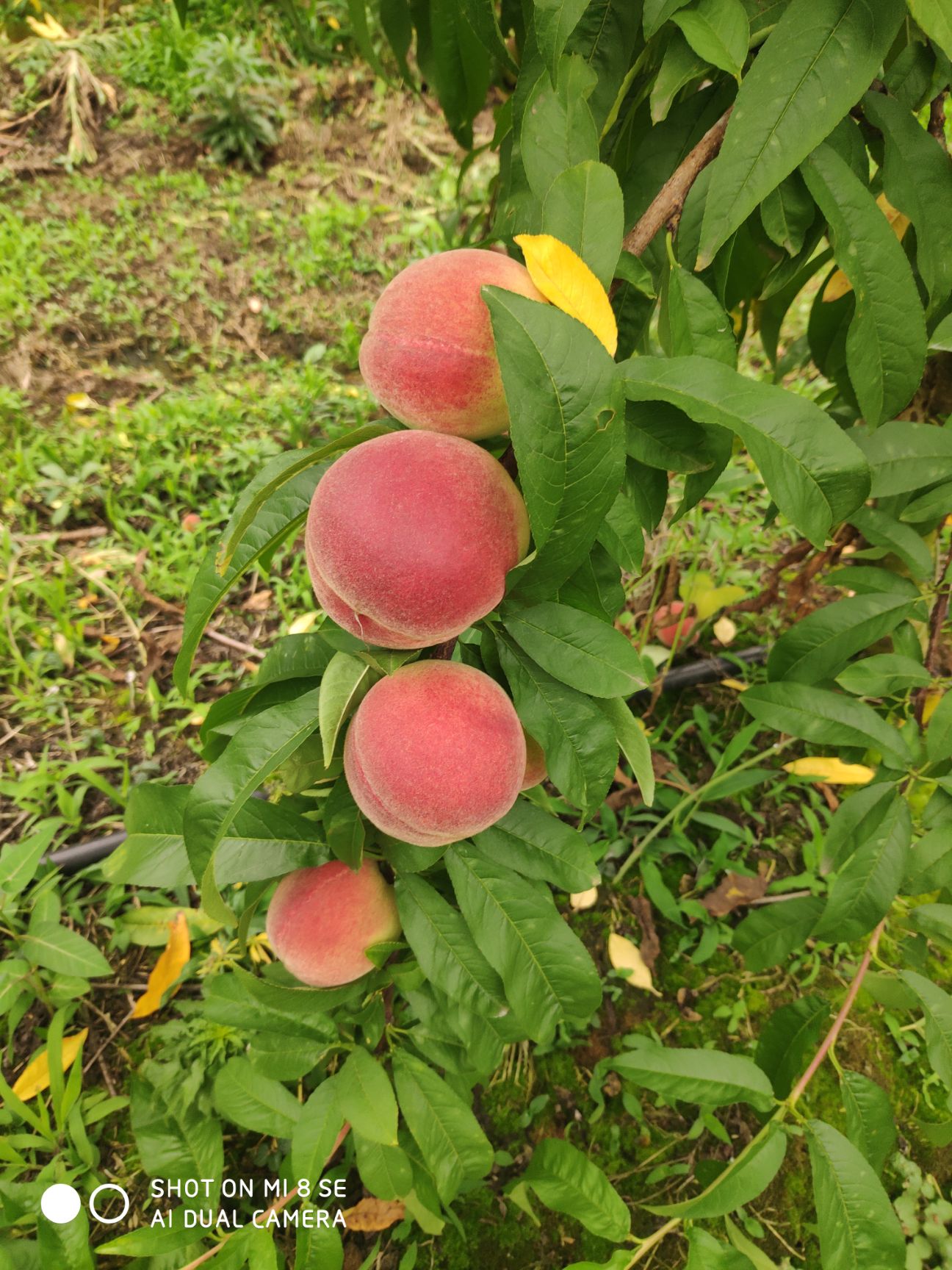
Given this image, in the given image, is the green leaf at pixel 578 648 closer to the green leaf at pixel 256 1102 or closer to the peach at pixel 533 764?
the peach at pixel 533 764

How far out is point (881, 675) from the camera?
3.65 ft

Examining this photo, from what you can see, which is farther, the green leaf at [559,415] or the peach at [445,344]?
the peach at [445,344]

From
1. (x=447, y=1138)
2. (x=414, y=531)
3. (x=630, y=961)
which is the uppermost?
(x=414, y=531)

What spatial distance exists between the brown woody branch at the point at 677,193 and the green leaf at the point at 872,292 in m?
0.11

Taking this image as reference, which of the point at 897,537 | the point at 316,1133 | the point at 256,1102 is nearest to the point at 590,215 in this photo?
the point at 897,537

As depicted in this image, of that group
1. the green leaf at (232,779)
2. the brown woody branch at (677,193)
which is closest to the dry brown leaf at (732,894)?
the green leaf at (232,779)

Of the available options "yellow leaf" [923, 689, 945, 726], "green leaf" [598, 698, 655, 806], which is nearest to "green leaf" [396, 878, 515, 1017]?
"green leaf" [598, 698, 655, 806]

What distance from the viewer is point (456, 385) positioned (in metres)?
0.71

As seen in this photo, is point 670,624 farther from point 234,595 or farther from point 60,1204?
point 60,1204

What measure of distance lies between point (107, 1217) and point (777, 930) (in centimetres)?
127

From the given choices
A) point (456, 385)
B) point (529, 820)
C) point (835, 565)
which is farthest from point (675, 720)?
point (456, 385)

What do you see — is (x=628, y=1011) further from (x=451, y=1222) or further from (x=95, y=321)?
(x=95, y=321)

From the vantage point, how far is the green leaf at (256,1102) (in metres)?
1.14

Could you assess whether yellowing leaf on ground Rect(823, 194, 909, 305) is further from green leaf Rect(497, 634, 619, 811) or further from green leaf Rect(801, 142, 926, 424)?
green leaf Rect(497, 634, 619, 811)
